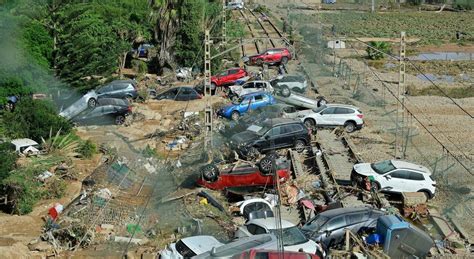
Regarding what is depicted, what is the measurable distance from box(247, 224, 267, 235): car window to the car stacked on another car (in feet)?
101

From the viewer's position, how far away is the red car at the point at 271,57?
4800cm

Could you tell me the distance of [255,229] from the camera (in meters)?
17.9

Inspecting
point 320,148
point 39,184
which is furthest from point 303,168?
point 39,184

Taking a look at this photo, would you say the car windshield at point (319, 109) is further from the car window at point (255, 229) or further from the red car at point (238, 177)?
the car window at point (255, 229)

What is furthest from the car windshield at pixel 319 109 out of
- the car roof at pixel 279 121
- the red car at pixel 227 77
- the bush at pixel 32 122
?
the bush at pixel 32 122

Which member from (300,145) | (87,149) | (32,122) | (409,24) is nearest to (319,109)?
(300,145)

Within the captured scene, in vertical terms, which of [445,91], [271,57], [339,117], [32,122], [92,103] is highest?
[32,122]

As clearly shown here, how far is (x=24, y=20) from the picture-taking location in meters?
35.1

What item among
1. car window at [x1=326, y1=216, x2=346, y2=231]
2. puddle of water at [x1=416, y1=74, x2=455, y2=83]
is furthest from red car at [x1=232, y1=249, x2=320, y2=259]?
puddle of water at [x1=416, y1=74, x2=455, y2=83]

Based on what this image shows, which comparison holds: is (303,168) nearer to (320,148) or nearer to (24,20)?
(320,148)

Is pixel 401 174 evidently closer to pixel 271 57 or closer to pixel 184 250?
pixel 184 250

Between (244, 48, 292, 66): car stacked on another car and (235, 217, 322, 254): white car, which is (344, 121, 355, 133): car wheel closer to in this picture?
(235, 217, 322, 254): white car

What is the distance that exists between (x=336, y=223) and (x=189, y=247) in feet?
13.2

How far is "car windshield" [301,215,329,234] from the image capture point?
17.8 meters
